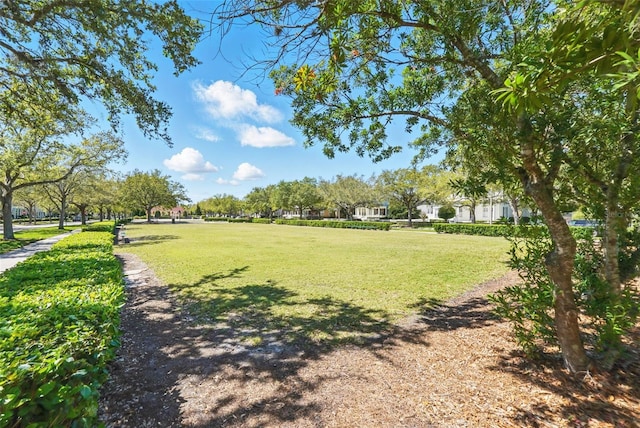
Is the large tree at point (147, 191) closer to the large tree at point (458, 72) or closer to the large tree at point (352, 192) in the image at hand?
the large tree at point (352, 192)

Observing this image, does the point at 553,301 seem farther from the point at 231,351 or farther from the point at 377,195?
the point at 377,195

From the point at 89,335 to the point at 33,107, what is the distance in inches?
340

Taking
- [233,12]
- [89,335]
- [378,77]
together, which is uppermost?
[378,77]

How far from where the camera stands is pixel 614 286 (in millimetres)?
3111

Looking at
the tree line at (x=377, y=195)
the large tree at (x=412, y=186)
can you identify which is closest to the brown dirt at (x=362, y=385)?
the tree line at (x=377, y=195)

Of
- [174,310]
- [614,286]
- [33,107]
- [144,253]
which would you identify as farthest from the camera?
[144,253]

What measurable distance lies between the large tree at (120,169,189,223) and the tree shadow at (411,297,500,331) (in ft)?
146

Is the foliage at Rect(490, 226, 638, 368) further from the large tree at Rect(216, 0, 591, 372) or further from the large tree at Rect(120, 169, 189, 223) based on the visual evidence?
the large tree at Rect(120, 169, 189, 223)

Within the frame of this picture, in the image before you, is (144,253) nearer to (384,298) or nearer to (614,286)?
(384,298)

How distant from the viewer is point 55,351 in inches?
69.2

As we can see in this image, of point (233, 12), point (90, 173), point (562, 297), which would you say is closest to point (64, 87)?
point (233, 12)

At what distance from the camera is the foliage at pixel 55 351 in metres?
1.45

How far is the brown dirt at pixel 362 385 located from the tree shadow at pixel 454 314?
25 centimetres

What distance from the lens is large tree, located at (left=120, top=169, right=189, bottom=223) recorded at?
41.5 meters
